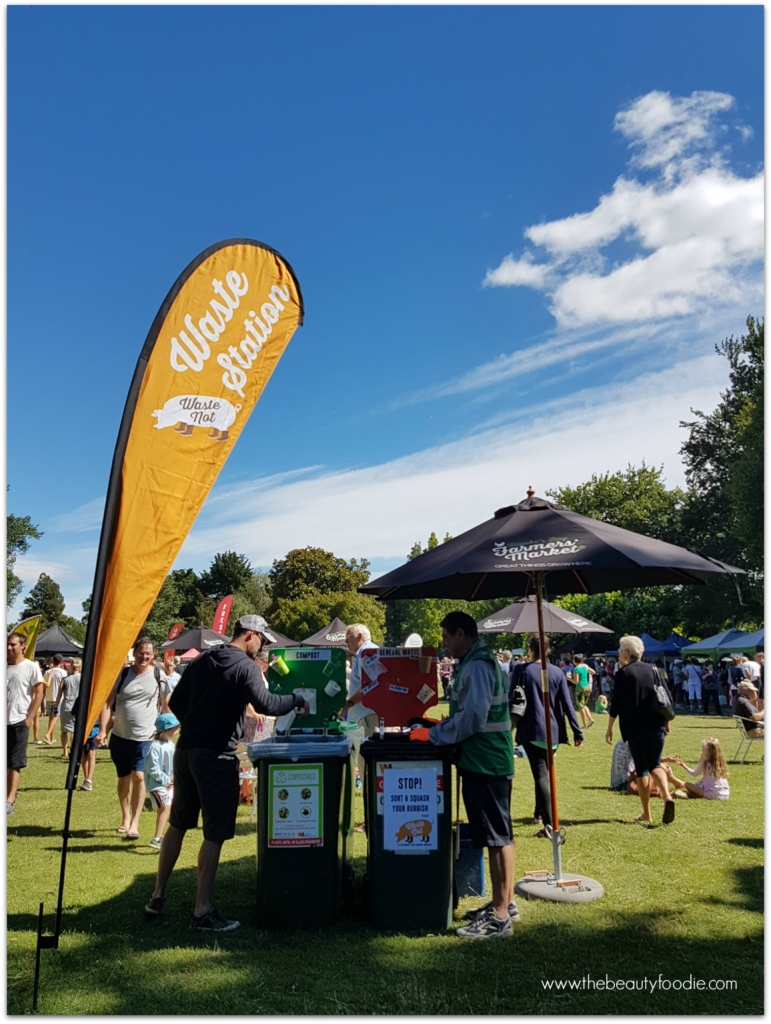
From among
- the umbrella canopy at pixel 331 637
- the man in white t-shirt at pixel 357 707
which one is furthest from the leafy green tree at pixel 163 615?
the man in white t-shirt at pixel 357 707

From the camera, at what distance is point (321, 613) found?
56.7 metres

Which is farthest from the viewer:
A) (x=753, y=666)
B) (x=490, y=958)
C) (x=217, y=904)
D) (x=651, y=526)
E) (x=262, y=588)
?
(x=262, y=588)

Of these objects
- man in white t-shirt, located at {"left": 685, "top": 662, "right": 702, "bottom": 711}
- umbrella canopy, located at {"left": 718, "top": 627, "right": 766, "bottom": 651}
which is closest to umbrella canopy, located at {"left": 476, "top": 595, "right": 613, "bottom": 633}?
umbrella canopy, located at {"left": 718, "top": 627, "right": 766, "bottom": 651}

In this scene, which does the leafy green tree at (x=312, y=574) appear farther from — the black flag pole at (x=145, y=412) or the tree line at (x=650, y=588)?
the black flag pole at (x=145, y=412)

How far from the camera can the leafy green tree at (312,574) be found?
2549 inches

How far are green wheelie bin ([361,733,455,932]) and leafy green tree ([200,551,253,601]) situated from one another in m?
77.7

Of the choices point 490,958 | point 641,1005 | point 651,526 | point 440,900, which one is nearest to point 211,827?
point 440,900

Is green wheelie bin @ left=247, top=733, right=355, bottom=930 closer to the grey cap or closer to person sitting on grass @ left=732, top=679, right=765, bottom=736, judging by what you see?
the grey cap

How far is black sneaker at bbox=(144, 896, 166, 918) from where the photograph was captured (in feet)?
16.9

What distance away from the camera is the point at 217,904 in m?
5.50

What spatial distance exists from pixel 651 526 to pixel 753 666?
105 ft

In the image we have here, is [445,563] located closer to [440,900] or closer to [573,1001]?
[440,900]

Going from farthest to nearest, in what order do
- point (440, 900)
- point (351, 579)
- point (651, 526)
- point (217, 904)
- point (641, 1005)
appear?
1. point (351, 579)
2. point (651, 526)
3. point (217, 904)
4. point (440, 900)
5. point (641, 1005)

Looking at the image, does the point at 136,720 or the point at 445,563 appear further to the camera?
the point at 136,720
